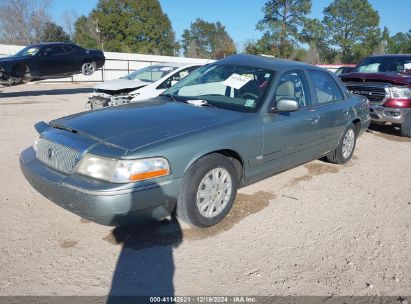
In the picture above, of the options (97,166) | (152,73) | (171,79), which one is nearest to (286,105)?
(97,166)

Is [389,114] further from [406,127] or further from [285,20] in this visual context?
[285,20]

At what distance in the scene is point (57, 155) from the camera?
11.3 ft

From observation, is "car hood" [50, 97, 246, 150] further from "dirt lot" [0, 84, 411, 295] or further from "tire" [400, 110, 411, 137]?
"tire" [400, 110, 411, 137]

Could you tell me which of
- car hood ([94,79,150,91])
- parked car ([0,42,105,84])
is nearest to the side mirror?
car hood ([94,79,150,91])

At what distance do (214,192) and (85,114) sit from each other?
1.60m

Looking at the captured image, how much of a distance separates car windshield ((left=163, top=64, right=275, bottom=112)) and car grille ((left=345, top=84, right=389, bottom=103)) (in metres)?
→ 4.75

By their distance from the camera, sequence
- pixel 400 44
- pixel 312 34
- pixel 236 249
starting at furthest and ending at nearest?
→ pixel 400 44
pixel 312 34
pixel 236 249

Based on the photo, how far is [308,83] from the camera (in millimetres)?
4965

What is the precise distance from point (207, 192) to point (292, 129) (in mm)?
1445

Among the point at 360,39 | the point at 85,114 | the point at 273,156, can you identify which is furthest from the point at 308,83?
the point at 360,39

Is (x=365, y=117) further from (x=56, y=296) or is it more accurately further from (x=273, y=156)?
(x=56, y=296)

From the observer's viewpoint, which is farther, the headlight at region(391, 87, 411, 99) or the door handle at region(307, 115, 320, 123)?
the headlight at region(391, 87, 411, 99)

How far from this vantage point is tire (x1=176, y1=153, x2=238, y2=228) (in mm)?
3467

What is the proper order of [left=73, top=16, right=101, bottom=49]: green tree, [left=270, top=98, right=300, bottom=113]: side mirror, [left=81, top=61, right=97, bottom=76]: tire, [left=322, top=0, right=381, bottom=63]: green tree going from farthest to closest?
[left=322, top=0, right=381, bottom=63]: green tree → [left=73, top=16, right=101, bottom=49]: green tree → [left=81, top=61, right=97, bottom=76]: tire → [left=270, top=98, right=300, bottom=113]: side mirror
